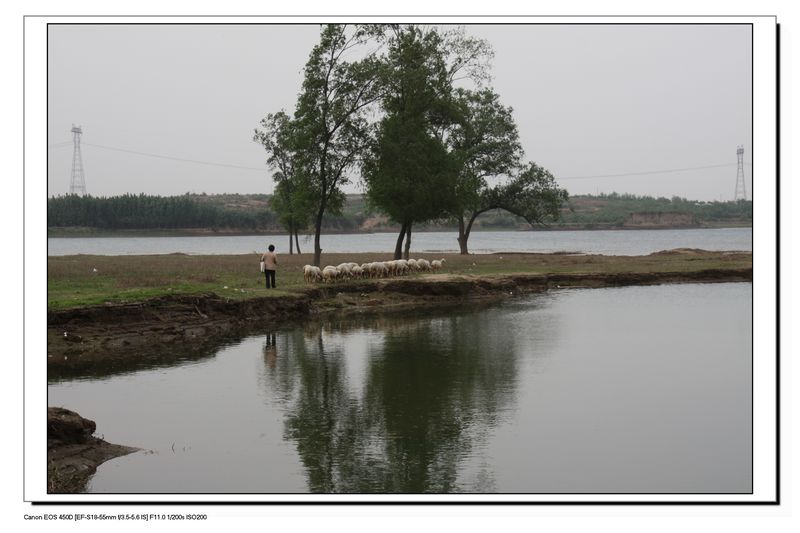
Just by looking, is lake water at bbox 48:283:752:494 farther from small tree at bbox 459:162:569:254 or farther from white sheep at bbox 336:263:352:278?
small tree at bbox 459:162:569:254

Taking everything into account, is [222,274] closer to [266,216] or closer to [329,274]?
[329,274]

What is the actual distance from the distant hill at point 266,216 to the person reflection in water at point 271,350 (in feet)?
78.4

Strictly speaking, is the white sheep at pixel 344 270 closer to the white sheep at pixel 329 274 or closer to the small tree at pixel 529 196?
the white sheep at pixel 329 274

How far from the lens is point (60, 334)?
22.2 metres

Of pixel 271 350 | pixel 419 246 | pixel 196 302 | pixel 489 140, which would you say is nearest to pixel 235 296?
pixel 196 302

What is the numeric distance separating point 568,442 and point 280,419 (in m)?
5.53

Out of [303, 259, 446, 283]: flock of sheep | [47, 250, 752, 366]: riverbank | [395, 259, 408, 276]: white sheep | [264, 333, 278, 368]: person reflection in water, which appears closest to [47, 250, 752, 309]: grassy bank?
[47, 250, 752, 366]: riverbank

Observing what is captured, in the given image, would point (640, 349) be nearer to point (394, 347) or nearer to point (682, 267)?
point (394, 347)

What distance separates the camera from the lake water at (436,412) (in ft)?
40.4

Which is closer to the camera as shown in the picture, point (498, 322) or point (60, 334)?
point (60, 334)

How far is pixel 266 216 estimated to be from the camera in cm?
13000

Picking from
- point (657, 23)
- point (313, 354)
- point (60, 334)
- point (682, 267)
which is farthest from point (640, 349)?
point (682, 267)

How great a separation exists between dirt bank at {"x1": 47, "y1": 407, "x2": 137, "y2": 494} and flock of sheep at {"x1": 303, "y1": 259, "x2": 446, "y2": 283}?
68.8ft

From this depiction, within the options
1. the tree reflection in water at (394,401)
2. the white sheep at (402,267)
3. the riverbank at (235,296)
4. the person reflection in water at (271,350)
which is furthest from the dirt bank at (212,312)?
the white sheep at (402,267)
